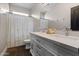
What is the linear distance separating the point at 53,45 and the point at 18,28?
1.83 ft

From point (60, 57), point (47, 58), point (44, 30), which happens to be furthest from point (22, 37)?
point (60, 57)

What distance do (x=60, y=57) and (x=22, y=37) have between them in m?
0.59

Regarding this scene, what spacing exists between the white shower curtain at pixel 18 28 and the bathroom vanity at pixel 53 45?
119 millimetres

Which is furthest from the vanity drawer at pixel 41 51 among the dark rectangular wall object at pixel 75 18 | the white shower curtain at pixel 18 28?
the dark rectangular wall object at pixel 75 18

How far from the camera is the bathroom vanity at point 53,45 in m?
1.07

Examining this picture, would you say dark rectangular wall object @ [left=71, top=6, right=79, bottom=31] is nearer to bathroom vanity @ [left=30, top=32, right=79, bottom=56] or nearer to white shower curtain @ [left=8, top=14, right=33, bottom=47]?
bathroom vanity @ [left=30, top=32, right=79, bottom=56]

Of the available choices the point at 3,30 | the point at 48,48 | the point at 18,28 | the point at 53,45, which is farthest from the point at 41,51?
the point at 3,30

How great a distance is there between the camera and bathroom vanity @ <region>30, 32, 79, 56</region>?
107 centimetres

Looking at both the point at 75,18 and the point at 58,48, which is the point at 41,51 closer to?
the point at 58,48

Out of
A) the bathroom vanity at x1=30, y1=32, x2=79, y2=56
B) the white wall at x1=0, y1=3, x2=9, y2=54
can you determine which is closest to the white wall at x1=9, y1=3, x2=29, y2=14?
the white wall at x1=0, y1=3, x2=9, y2=54

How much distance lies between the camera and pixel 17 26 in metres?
1.51

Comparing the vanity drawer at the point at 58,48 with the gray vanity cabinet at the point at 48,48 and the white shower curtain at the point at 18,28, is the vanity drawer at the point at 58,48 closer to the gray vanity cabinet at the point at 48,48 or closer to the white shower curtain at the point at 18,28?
the gray vanity cabinet at the point at 48,48

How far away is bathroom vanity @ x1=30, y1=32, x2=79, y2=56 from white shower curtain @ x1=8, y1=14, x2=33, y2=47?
0.39 ft

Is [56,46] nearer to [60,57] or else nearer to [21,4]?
[60,57]
